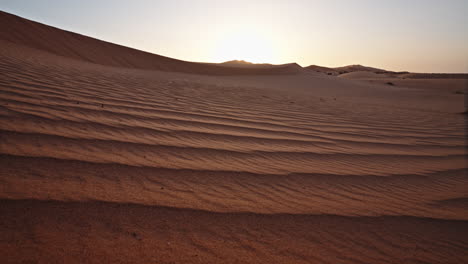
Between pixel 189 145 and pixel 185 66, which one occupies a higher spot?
pixel 185 66

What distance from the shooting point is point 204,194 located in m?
1.41

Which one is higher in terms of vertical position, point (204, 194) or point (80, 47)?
point (80, 47)

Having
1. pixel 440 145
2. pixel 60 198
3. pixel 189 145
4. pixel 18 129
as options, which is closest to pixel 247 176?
pixel 189 145

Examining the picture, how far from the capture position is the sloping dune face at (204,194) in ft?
3.33

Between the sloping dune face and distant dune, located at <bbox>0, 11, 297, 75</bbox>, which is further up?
distant dune, located at <bbox>0, 11, 297, 75</bbox>

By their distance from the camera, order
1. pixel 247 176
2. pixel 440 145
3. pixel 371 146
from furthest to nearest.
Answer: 1. pixel 440 145
2. pixel 371 146
3. pixel 247 176

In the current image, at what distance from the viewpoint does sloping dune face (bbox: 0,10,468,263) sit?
1016mm

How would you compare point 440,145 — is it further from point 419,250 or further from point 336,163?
point 419,250

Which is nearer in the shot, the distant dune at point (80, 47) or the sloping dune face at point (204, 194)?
the sloping dune face at point (204, 194)

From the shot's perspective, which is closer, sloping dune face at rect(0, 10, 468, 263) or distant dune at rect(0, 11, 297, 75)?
sloping dune face at rect(0, 10, 468, 263)

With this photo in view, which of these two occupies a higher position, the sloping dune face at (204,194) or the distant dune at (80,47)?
the distant dune at (80,47)

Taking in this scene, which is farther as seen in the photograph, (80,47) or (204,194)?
(80,47)

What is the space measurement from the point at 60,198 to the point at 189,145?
1061 mm

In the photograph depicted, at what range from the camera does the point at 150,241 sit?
3.34 feet
